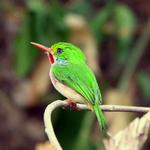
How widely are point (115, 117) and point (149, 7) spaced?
→ 1763 mm

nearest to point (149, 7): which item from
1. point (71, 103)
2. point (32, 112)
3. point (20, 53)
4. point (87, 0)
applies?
point (87, 0)

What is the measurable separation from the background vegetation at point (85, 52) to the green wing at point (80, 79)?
1734mm

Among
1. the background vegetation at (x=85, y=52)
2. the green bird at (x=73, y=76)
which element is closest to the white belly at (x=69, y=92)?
the green bird at (x=73, y=76)

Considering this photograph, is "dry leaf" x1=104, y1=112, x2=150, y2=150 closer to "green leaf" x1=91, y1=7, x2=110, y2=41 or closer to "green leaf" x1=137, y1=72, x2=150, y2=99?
"green leaf" x1=91, y1=7, x2=110, y2=41

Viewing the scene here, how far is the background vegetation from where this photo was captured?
3725mm

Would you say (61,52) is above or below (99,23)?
above

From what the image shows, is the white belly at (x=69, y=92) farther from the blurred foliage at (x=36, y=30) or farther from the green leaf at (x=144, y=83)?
the green leaf at (x=144, y=83)

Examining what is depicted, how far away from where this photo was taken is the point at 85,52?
12.3 feet

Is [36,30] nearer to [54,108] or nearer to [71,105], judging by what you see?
[71,105]

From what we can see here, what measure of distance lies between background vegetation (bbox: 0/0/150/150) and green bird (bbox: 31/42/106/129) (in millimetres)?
1736

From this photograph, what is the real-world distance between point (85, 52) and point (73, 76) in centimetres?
194

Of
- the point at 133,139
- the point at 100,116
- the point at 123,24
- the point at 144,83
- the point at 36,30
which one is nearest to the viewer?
the point at 133,139

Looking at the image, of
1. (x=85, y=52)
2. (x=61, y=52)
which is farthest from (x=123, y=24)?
(x=61, y=52)

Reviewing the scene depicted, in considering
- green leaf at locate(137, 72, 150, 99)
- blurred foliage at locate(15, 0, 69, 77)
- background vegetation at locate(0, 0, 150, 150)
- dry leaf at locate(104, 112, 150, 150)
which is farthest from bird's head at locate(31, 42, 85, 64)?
green leaf at locate(137, 72, 150, 99)
